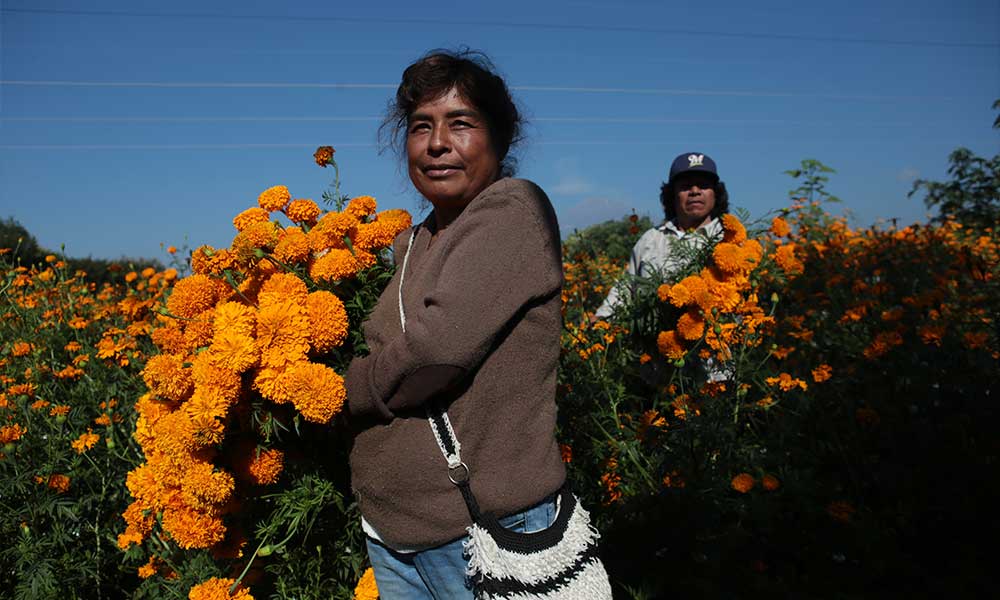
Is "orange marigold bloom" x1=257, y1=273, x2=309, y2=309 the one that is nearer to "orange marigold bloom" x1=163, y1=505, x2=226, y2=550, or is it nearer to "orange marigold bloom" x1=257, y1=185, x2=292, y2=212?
"orange marigold bloom" x1=257, y1=185, x2=292, y2=212

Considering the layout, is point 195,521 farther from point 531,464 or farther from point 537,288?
point 537,288

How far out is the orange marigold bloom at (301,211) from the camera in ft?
5.56

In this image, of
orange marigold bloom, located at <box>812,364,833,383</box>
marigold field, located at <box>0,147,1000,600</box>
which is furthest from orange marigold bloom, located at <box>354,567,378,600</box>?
orange marigold bloom, located at <box>812,364,833,383</box>

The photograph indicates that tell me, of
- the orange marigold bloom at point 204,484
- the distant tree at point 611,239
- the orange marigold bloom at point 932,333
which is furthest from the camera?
the distant tree at point 611,239

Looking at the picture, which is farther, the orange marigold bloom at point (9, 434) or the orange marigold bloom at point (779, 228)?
the orange marigold bloom at point (779, 228)

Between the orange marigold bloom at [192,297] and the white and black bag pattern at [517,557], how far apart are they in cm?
61

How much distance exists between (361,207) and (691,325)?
1.51m

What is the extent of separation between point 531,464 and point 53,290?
4.06 meters

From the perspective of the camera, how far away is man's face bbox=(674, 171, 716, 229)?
3775mm

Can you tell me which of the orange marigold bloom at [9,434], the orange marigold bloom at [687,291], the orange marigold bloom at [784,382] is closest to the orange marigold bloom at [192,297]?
the orange marigold bloom at [9,434]

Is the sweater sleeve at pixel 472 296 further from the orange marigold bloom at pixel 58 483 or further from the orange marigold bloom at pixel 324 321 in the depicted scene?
the orange marigold bloom at pixel 58 483

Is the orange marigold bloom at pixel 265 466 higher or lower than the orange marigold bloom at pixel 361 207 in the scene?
lower

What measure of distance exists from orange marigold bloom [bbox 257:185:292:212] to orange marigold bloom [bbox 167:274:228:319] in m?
0.24

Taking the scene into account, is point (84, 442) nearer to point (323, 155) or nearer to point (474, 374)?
point (323, 155)
